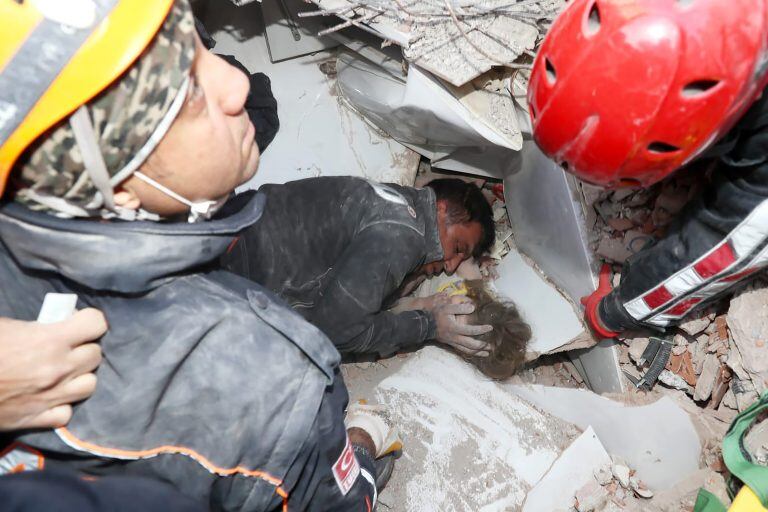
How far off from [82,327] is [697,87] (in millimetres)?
1564

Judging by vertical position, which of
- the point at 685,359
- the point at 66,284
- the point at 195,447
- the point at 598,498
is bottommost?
the point at 598,498

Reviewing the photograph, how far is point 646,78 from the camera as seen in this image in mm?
1486

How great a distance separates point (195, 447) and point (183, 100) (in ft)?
2.56

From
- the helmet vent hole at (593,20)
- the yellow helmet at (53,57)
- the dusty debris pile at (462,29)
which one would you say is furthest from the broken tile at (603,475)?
the yellow helmet at (53,57)

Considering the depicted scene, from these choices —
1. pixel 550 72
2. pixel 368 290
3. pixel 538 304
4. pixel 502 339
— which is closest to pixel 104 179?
pixel 550 72

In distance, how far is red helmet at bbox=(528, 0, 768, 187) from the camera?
4.70 feet

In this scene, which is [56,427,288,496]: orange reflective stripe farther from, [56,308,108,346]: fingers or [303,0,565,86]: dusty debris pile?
[303,0,565,86]: dusty debris pile

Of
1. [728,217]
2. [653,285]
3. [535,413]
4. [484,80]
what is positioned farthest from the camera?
[535,413]

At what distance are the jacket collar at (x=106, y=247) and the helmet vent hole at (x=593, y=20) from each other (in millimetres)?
1083

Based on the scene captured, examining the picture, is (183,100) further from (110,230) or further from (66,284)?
(66,284)

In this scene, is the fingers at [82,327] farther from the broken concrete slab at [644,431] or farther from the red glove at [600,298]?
the broken concrete slab at [644,431]

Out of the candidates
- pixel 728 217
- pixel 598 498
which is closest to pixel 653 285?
pixel 728 217

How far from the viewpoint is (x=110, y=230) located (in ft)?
3.83

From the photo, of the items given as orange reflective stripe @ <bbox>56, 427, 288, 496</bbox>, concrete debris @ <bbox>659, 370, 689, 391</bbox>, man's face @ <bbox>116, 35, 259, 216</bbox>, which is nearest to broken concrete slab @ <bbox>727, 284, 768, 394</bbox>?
concrete debris @ <bbox>659, 370, 689, 391</bbox>
